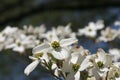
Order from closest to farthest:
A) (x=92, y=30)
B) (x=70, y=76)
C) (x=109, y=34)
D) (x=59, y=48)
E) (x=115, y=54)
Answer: (x=70, y=76) → (x=59, y=48) → (x=115, y=54) → (x=109, y=34) → (x=92, y=30)

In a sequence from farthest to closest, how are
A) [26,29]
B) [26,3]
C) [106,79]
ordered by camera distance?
1. [26,3]
2. [26,29]
3. [106,79]

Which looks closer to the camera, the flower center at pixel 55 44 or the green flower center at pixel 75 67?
the green flower center at pixel 75 67

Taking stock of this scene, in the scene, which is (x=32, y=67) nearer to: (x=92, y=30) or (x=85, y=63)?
(x=85, y=63)

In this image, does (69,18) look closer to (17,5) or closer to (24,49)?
(17,5)

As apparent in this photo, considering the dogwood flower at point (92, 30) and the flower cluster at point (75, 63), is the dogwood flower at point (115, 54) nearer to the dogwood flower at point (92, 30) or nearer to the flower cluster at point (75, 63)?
the dogwood flower at point (92, 30)

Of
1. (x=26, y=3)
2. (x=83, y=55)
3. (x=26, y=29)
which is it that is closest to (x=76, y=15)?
(x=26, y=3)

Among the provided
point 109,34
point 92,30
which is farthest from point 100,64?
point 92,30

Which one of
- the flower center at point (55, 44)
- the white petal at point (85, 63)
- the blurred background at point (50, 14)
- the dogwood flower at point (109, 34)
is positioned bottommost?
the blurred background at point (50, 14)

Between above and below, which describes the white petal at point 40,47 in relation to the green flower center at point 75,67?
above

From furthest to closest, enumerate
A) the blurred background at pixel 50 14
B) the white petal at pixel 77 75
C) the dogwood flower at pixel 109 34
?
the blurred background at pixel 50 14, the dogwood flower at pixel 109 34, the white petal at pixel 77 75

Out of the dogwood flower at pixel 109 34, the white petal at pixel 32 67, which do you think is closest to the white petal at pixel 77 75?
the white petal at pixel 32 67

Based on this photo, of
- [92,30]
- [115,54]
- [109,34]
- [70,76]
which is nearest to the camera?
[70,76]
